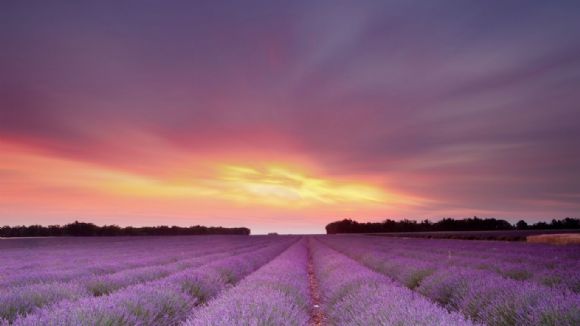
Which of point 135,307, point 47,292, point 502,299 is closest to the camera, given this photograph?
point 135,307

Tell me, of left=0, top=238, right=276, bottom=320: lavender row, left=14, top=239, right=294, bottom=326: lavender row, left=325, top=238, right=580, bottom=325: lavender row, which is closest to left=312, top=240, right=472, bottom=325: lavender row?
left=325, top=238, right=580, bottom=325: lavender row

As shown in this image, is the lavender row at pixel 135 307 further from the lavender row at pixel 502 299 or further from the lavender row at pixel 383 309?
the lavender row at pixel 502 299

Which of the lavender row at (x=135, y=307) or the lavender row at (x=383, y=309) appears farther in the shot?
the lavender row at (x=135, y=307)

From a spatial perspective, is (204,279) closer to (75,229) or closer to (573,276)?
(573,276)

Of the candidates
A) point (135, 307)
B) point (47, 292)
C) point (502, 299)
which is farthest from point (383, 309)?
point (47, 292)

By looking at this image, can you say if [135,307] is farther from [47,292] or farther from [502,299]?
[502,299]

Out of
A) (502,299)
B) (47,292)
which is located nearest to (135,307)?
(47,292)

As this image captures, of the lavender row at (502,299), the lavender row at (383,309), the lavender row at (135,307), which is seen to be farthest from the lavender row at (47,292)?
the lavender row at (502,299)

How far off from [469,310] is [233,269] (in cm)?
671

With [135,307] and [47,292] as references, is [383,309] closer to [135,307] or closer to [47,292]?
[135,307]

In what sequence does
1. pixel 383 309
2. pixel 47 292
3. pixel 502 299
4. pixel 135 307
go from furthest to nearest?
pixel 47 292
pixel 502 299
pixel 135 307
pixel 383 309

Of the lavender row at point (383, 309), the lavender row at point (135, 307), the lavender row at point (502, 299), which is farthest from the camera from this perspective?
the lavender row at point (502, 299)

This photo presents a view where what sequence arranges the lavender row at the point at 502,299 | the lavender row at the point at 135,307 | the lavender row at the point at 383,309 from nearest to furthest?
1. the lavender row at the point at 383,309
2. the lavender row at the point at 135,307
3. the lavender row at the point at 502,299

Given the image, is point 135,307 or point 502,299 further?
point 502,299
